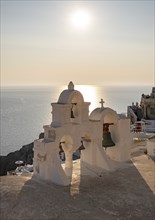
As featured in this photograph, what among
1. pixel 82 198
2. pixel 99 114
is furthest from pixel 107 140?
pixel 82 198

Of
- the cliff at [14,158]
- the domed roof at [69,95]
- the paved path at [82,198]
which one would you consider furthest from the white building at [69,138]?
the cliff at [14,158]

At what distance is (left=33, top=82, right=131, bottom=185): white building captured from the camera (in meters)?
14.4

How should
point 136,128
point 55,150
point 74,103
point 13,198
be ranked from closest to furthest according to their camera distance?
point 13,198, point 55,150, point 74,103, point 136,128

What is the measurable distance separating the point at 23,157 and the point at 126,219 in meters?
36.0

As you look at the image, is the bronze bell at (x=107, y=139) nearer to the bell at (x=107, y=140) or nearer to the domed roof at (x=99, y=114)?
the bell at (x=107, y=140)

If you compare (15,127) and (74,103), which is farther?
(15,127)

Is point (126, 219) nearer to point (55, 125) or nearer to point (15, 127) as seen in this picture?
point (55, 125)

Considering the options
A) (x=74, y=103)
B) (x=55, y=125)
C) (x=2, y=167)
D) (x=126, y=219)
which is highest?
(x=74, y=103)

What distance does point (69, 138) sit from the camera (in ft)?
50.6

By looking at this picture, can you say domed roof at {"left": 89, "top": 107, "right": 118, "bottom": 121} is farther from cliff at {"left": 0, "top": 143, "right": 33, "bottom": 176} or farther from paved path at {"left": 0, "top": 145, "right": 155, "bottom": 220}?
cliff at {"left": 0, "top": 143, "right": 33, "bottom": 176}

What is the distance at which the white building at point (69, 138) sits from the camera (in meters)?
14.4

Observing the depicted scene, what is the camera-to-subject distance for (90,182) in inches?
580

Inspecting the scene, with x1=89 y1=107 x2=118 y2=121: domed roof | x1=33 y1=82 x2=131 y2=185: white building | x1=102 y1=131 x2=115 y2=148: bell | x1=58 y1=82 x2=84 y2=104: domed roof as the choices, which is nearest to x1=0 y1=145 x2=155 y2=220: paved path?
x1=33 y1=82 x2=131 y2=185: white building

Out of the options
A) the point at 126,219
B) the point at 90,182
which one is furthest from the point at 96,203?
the point at 90,182
